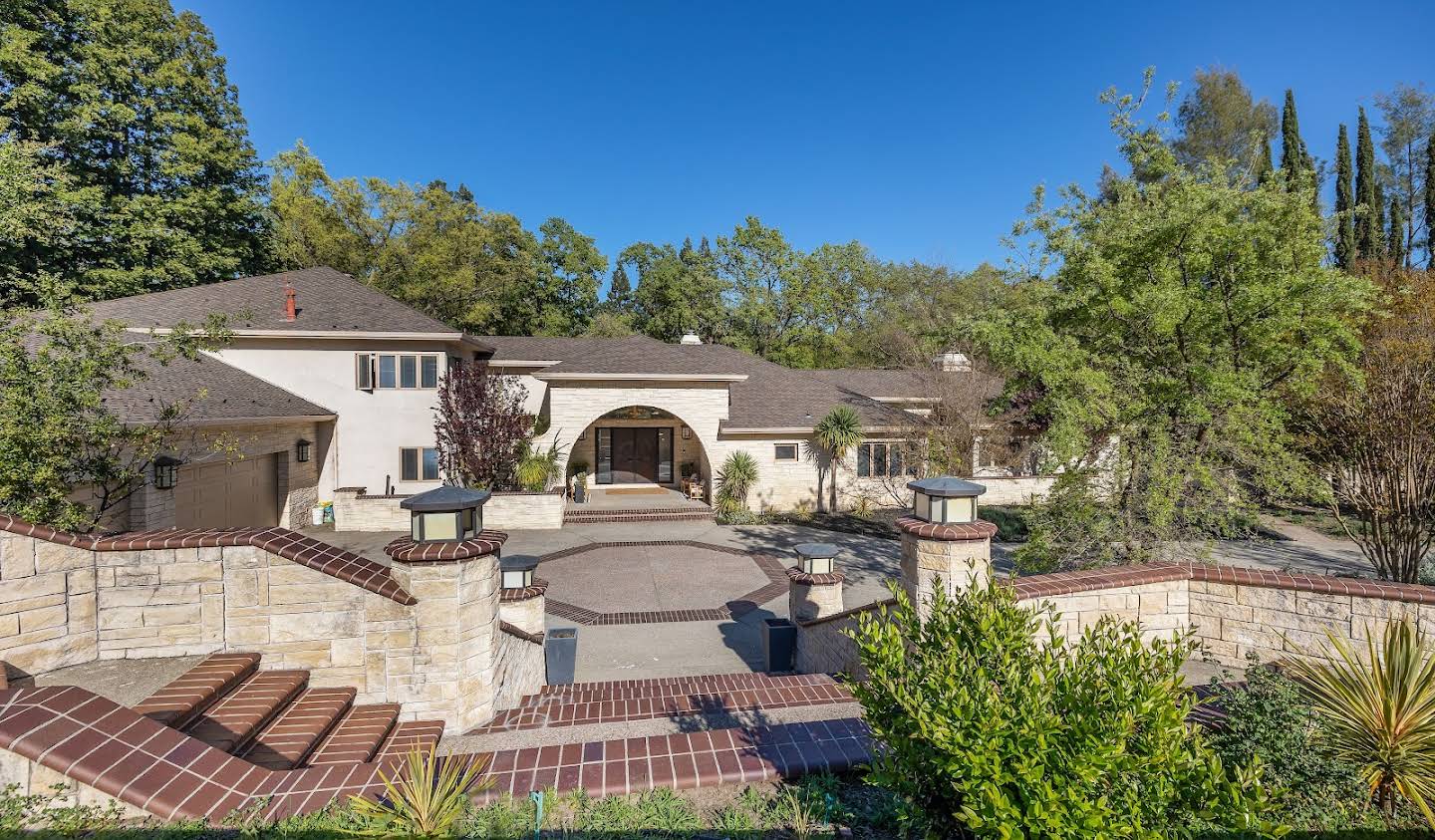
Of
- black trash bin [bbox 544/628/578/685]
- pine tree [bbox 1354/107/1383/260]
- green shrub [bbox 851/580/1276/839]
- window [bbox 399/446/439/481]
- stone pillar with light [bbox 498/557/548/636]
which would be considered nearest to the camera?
green shrub [bbox 851/580/1276/839]

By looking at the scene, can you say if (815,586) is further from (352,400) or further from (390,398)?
(352,400)

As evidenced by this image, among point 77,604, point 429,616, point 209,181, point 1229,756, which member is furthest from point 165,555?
point 209,181

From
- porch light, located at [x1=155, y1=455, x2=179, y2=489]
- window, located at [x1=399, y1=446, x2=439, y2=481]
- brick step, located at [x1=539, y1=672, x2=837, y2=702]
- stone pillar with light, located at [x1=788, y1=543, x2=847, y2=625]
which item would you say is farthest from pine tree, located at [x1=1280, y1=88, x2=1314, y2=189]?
porch light, located at [x1=155, y1=455, x2=179, y2=489]

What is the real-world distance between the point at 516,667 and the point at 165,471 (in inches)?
373

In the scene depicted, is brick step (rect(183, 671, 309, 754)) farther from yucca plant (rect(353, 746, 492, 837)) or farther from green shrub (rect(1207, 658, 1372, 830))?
green shrub (rect(1207, 658, 1372, 830))

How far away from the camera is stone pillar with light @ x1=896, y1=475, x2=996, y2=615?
507cm

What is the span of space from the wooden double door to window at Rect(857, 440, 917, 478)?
797cm

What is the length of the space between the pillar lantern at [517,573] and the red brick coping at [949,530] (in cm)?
495

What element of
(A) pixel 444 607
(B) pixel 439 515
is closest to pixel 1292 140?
(B) pixel 439 515

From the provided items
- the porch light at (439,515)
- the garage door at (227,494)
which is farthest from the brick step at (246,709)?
the garage door at (227,494)

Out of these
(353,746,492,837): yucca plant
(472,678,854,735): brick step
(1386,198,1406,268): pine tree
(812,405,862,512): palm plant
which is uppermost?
(1386,198,1406,268): pine tree

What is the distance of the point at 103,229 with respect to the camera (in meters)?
20.2

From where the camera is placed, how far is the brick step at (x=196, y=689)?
13.0 feet

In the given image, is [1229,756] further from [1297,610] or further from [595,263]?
[595,263]
